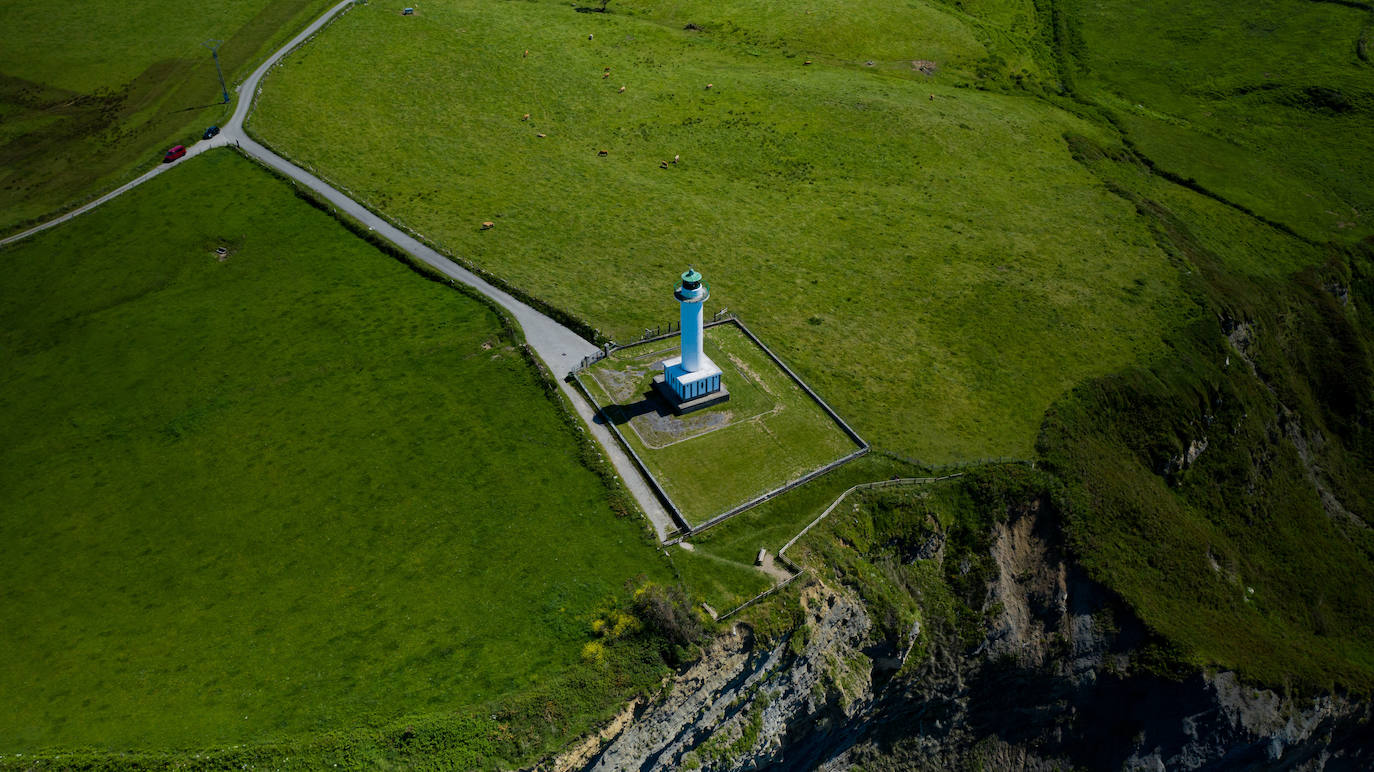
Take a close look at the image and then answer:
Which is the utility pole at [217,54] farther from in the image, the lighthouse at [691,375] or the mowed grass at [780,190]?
the lighthouse at [691,375]

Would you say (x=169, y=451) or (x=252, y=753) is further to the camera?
(x=169, y=451)

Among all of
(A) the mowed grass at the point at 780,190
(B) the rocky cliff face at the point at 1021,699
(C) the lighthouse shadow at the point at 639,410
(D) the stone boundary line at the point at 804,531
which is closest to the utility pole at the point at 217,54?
(A) the mowed grass at the point at 780,190

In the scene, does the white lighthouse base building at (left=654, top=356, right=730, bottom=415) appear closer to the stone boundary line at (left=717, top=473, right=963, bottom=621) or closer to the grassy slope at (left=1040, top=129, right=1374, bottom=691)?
the stone boundary line at (left=717, top=473, right=963, bottom=621)

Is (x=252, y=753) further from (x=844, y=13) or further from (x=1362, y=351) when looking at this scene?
(x=844, y=13)

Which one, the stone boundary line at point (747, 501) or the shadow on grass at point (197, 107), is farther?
the shadow on grass at point (197, 107)

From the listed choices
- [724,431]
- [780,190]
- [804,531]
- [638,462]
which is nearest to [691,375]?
[724,431]

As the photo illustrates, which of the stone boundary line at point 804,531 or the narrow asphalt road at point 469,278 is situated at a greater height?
the narrow asphalt road at point 469,278

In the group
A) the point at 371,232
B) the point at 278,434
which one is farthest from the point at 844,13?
the point at 278,434

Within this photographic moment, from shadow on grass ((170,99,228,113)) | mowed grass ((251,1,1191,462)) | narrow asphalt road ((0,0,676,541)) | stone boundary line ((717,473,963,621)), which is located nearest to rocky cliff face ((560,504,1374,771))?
stone boundary line ((717,473,963,621))
